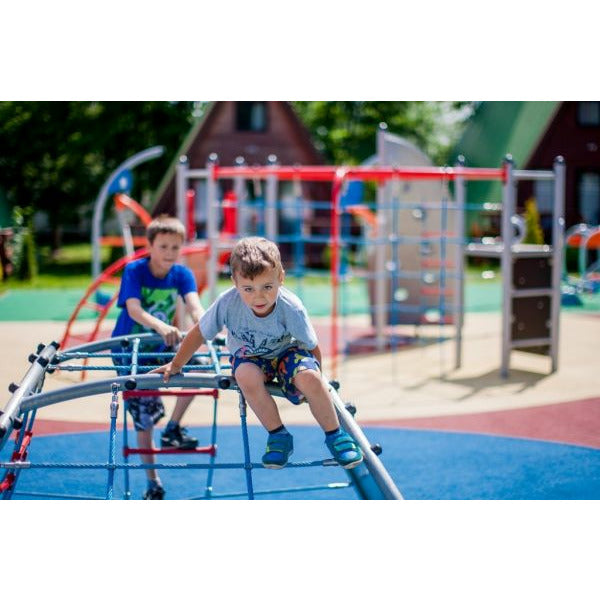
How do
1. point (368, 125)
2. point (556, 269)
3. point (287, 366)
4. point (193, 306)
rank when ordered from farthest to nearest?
point (368, 125)
point (556, 269)
point (193, 306)
point (287, 366)

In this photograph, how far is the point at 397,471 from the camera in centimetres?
507

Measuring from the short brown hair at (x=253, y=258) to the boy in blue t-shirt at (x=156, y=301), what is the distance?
102 centimetres

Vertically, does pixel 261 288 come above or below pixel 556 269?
above

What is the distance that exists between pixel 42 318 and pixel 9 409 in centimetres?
646

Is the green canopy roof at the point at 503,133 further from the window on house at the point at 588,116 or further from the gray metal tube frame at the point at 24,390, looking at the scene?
the gray metal tube frame at the point at 24,390

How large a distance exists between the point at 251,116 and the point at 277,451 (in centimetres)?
1507

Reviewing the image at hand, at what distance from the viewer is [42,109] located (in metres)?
7.50

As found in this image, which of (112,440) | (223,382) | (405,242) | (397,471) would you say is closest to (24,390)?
(112,440)

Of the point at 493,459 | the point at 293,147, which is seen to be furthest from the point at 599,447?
the point at 293,147

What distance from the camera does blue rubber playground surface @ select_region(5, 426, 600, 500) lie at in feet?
15.5

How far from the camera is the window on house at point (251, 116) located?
17.4 meters

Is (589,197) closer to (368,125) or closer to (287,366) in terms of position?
(368,125)
